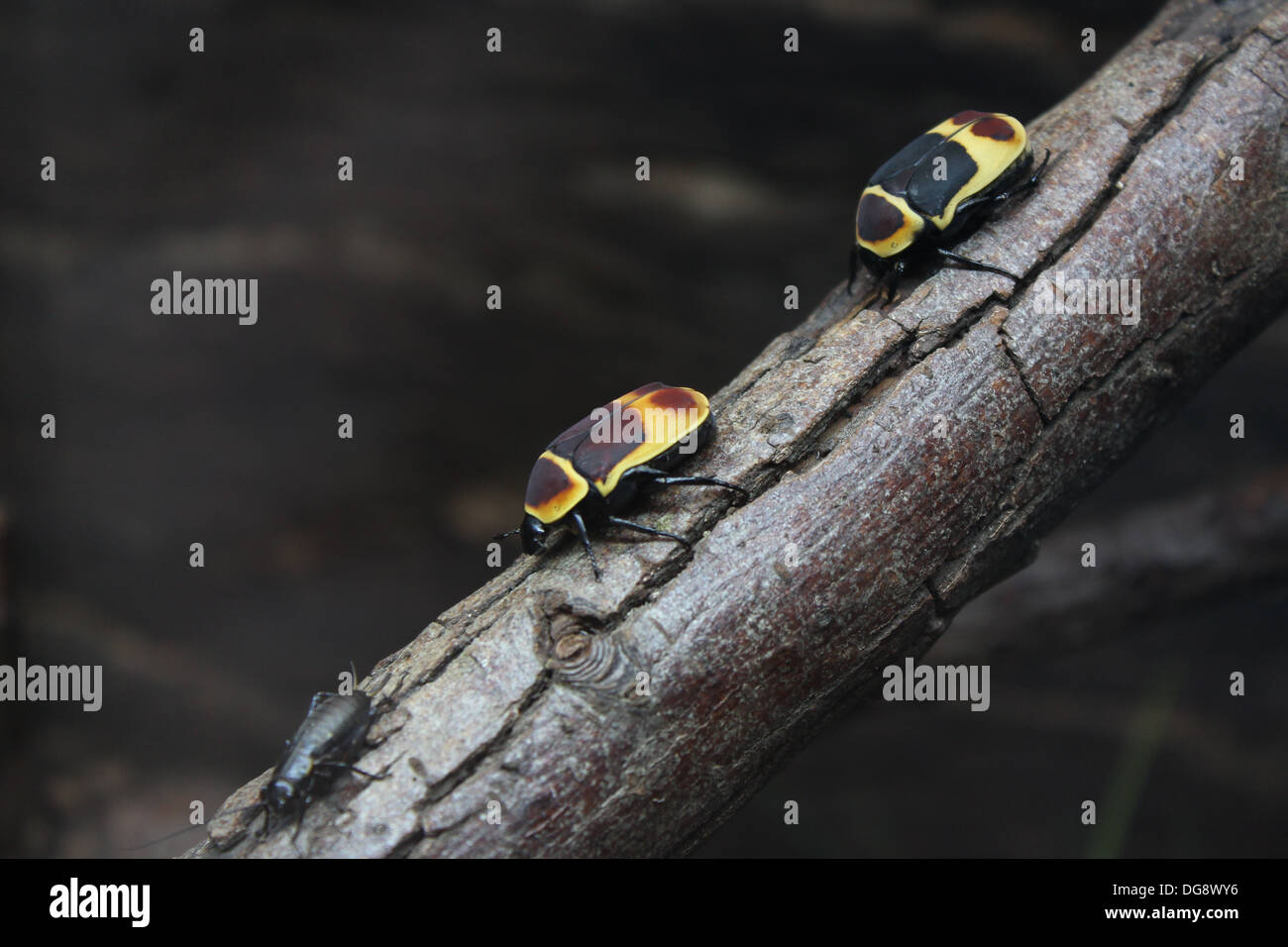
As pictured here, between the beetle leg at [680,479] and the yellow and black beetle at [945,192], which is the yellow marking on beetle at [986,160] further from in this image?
the beetle leg at [680,479]

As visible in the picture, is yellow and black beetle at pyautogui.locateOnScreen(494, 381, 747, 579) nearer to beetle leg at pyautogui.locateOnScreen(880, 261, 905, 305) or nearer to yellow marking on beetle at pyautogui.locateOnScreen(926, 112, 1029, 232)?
beetle leg at pyautogui.locateOnScreen(880, 261, 905, 305)

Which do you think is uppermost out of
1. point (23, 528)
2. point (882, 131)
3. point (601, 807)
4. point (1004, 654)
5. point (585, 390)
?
point (882, 131)

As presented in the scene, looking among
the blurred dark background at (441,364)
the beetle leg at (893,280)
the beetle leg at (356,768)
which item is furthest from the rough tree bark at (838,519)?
the blurred dark background at (441,364)

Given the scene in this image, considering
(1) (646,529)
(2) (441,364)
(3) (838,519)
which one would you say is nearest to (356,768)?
(1) (646,529)

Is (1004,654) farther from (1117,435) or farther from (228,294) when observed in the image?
(228,294)

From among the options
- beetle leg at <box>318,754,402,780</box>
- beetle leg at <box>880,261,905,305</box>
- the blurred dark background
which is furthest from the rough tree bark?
the blurred dark background
